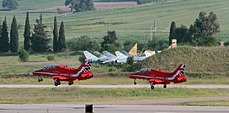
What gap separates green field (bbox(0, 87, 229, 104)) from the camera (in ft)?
216

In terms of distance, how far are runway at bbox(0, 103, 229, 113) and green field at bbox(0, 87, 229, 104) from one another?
6.10 metres

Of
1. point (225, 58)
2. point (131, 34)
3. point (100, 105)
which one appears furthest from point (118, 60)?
point (131, 34)

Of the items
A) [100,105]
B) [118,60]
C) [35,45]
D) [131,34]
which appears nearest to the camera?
[100,105]

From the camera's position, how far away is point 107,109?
5544cm

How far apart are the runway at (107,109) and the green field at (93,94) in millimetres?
6099

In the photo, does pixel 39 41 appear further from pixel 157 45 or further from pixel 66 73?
pixel 66 73

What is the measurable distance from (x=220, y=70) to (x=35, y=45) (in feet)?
199

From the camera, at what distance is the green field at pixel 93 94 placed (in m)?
65.7

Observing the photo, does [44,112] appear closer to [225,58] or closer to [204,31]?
[225,58]

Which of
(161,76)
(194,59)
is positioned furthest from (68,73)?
(194,59)

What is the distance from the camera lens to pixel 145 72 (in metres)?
53.9

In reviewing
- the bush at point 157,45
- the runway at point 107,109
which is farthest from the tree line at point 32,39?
the runway at point 107,109

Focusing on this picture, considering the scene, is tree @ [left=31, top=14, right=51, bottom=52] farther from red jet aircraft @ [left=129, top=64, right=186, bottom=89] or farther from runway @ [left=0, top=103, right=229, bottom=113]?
red jet aircraft @ [left=129, top=64, right=186, bottom=89]

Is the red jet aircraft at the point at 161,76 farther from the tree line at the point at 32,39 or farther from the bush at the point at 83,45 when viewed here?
the bush at the point at 83,45
